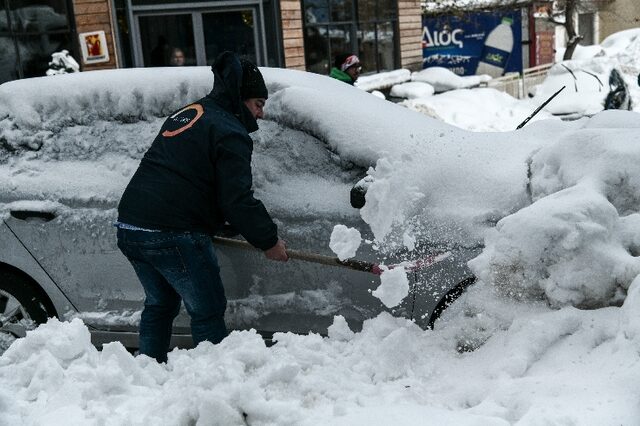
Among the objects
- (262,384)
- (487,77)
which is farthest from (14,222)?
(487,77)

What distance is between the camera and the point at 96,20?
10.0 meters

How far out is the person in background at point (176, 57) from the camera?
1089 centimetres

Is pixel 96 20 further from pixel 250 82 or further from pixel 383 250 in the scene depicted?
pixel 383 250

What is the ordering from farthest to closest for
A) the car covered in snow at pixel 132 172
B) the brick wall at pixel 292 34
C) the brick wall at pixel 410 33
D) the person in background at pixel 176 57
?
1. the brick wall at pixel 410 33
2. the brick wall at pixel 292 34
3. the person in background at pixel 176 57
4. the car covered in snow at pixel 132 172

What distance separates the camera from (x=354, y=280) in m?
3.52

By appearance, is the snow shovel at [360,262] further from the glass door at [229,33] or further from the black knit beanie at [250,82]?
the glass door at [229,33]

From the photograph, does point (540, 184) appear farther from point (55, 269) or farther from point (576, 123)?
point (55, 269)

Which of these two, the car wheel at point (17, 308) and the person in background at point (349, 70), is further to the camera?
the person in background at point (349, 70)

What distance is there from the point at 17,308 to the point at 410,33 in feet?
41.9

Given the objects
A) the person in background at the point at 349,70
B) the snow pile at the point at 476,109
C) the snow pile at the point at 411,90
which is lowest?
the snow pile at the point at 476,109

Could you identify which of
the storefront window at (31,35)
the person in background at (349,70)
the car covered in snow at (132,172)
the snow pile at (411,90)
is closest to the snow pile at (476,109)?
the snow pile at (411,90)

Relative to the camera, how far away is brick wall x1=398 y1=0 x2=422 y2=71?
49.2 ft

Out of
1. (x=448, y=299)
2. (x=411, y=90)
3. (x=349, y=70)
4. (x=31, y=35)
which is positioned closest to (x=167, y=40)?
(x=31, y=35)

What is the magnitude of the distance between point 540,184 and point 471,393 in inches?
47.2
